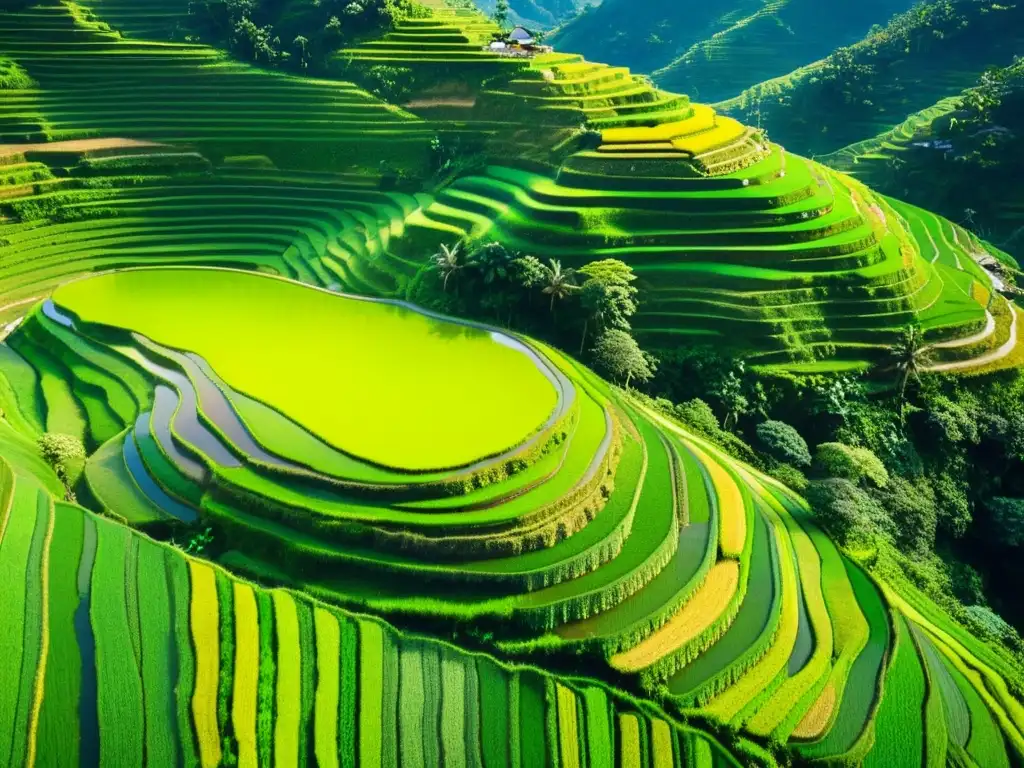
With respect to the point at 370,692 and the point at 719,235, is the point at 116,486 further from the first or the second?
the point at 719,235

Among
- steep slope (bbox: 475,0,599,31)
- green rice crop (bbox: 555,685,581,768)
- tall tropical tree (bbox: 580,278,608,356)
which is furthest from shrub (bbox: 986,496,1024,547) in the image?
steep slope (bbox: 475,0,599,31)

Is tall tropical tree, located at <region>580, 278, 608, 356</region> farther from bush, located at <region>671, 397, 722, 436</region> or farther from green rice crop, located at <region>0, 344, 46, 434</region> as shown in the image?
green rice crop, located at <region>0, 344, 46, 434</region>

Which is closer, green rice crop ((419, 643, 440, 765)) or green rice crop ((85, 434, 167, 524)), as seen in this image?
green rice crop ((419, 643, 440, 765))

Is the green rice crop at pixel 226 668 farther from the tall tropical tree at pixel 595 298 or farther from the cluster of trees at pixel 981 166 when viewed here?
the cluster of trees at pixel 981 166

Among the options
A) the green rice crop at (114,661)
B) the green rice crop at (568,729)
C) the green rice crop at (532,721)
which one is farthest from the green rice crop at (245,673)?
the green rice crop at (568,729)

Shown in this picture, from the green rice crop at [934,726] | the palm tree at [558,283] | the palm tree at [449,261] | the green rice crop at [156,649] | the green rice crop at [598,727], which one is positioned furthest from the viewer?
the palm tree at [449,261]

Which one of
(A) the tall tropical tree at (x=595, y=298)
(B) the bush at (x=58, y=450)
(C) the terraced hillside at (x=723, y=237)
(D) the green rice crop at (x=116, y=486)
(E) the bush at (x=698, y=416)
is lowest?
(D) the green rice crop at (x=116, y=486)
